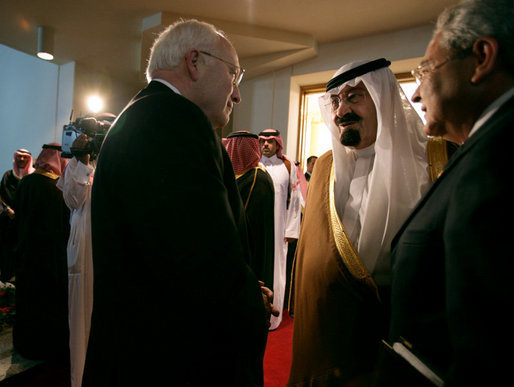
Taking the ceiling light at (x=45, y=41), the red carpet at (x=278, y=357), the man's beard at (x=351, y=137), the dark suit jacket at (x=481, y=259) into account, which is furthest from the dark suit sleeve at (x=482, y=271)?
the ceiling light at (x=45, y=41)

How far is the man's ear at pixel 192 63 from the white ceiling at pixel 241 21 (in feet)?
12.9

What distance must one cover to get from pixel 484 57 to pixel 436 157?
69 cm

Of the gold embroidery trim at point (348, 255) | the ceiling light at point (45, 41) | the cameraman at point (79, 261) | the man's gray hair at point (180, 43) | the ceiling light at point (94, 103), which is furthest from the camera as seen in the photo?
the ceiling light at point (94, 103)

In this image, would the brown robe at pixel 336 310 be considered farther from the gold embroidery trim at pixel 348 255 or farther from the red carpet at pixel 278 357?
the red carpet at pixel 278 357

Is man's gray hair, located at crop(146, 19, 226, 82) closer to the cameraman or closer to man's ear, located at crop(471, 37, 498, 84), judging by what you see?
man's ear, located at crop(471, 37, 498, 84)

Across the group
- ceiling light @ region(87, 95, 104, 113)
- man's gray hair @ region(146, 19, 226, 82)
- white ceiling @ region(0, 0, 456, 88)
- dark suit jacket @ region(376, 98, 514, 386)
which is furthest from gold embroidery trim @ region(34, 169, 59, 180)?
ceiling light @ region(87, 95, 104, 113)

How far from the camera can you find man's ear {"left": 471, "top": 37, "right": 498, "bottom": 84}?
811 millimetres

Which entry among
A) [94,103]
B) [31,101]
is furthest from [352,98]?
[31,101]

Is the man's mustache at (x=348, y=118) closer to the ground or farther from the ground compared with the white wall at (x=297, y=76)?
closer to the ground

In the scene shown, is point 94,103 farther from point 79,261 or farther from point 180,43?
point 180,43

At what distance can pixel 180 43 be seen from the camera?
108 centimetres

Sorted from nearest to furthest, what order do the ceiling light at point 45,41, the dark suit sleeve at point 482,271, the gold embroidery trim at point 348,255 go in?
the dark suit sleeve at point 482,271
the gold embroidery trim at point 348,255
the ceiling light at point 45,41

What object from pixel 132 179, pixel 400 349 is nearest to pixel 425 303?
pixel 400 349

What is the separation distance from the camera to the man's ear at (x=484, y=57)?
0.81 meters
